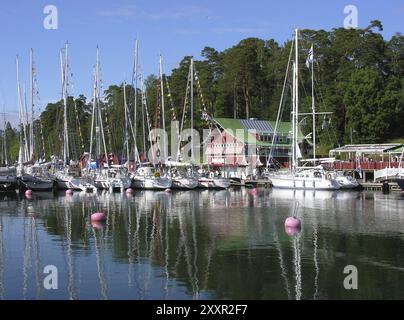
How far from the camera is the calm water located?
2184 cm

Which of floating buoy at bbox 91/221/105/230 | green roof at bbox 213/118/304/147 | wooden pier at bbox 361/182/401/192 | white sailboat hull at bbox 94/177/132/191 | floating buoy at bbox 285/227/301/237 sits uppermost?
green roof at bbox 213/118/304/147

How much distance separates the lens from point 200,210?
159ft

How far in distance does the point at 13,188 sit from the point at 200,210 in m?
32.1

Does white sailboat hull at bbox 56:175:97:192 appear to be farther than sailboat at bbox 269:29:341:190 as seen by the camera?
Yes

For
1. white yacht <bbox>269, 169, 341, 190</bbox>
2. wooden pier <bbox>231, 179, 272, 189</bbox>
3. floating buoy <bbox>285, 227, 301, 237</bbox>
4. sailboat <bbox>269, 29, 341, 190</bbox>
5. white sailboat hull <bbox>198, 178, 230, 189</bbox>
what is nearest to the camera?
floating buoy <bbox>285, 227, 301, 237</bbox>

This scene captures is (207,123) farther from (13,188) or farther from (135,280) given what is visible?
(135,280)

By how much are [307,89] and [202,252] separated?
282 feet

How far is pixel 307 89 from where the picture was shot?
110625 mm

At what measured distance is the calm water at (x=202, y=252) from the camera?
21844mm

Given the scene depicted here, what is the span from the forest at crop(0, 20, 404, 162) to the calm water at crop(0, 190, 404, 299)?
37.0 metres

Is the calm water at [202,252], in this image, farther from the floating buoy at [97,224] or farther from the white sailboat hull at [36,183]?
the white sailboat hull at [36,183]

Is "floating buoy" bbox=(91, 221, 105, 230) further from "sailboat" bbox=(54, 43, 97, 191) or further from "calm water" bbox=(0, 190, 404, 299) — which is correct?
"sailboat" bbox=(54, 43, 97, 191)

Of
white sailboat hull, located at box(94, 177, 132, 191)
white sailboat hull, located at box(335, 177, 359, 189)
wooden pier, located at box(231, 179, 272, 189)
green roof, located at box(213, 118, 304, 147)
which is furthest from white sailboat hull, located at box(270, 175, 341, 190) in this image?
green roof, located at box(213, 118, 304, 147)
